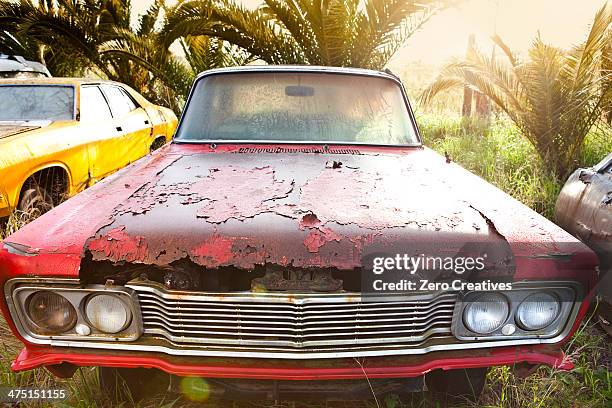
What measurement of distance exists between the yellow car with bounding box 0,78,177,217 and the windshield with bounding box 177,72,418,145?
1762 mm

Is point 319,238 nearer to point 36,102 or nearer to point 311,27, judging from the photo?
point 36,102

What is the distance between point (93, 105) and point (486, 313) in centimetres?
471

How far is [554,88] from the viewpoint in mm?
5824

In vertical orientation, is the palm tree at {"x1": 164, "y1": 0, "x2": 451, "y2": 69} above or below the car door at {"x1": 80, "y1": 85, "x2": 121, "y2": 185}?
above

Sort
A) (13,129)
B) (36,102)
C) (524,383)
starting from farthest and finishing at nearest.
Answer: (36,102) → (13,129) → (524,383)

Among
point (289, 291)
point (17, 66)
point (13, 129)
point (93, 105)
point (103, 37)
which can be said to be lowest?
point (289, 291)

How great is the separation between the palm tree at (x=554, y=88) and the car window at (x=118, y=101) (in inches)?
160

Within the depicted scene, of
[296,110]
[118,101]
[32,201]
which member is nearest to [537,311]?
[296,110]

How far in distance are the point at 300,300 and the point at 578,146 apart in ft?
18.2

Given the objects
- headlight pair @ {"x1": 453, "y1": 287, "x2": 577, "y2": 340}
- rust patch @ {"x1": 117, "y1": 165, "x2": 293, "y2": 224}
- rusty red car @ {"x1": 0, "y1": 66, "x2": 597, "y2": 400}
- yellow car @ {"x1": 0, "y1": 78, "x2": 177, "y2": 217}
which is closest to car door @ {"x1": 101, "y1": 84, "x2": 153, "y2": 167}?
yellow car @ {"x1": 0, "y1": 78, "x2": 177, "y2": 217}

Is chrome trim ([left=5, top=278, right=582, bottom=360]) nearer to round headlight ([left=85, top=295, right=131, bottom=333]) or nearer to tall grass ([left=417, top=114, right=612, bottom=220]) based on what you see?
round headlight ([left=85, top=295, right=131, bottom=333])

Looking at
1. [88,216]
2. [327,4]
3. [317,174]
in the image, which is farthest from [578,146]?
[88,216]

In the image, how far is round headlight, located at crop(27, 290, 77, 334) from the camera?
1677 mm

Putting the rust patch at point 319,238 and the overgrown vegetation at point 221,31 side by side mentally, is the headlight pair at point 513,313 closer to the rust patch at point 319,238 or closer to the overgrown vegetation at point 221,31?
the rust patch at point 319,238
